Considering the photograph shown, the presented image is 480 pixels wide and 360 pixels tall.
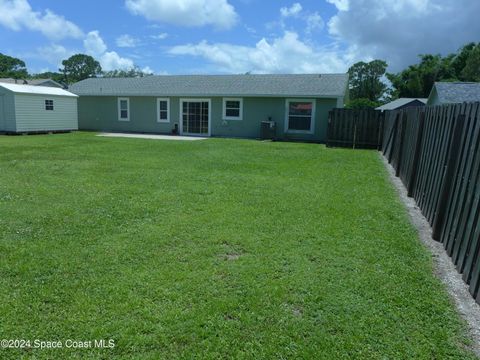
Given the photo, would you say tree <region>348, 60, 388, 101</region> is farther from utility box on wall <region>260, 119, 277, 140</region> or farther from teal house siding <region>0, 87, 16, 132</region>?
teal house siding <region>0, 87, 16, 132</region>

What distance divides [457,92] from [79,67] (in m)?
91.2

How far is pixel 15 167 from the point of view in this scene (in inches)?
354

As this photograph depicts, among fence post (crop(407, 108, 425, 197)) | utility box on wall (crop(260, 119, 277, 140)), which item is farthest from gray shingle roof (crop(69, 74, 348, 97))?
fence post (crop(407, 108, 425, 197))

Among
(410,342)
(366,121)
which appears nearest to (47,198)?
(410,342)

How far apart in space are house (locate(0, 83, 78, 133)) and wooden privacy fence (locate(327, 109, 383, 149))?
50.3 ft

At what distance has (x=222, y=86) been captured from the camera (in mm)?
21562

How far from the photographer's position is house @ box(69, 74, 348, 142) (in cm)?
1888

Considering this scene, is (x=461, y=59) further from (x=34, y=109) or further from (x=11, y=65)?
(x=11, y=65)

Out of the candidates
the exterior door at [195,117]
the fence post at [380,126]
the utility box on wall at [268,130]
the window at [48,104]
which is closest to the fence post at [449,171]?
the fence post at [380,126]

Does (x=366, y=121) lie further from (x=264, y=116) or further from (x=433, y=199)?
(x=433, y=199)

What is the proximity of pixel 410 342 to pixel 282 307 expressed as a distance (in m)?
0.94

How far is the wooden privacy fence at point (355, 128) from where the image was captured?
15.9 meters

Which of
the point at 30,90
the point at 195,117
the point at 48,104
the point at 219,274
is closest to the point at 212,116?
the point at 195,117

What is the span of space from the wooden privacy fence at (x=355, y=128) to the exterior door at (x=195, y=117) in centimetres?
767
